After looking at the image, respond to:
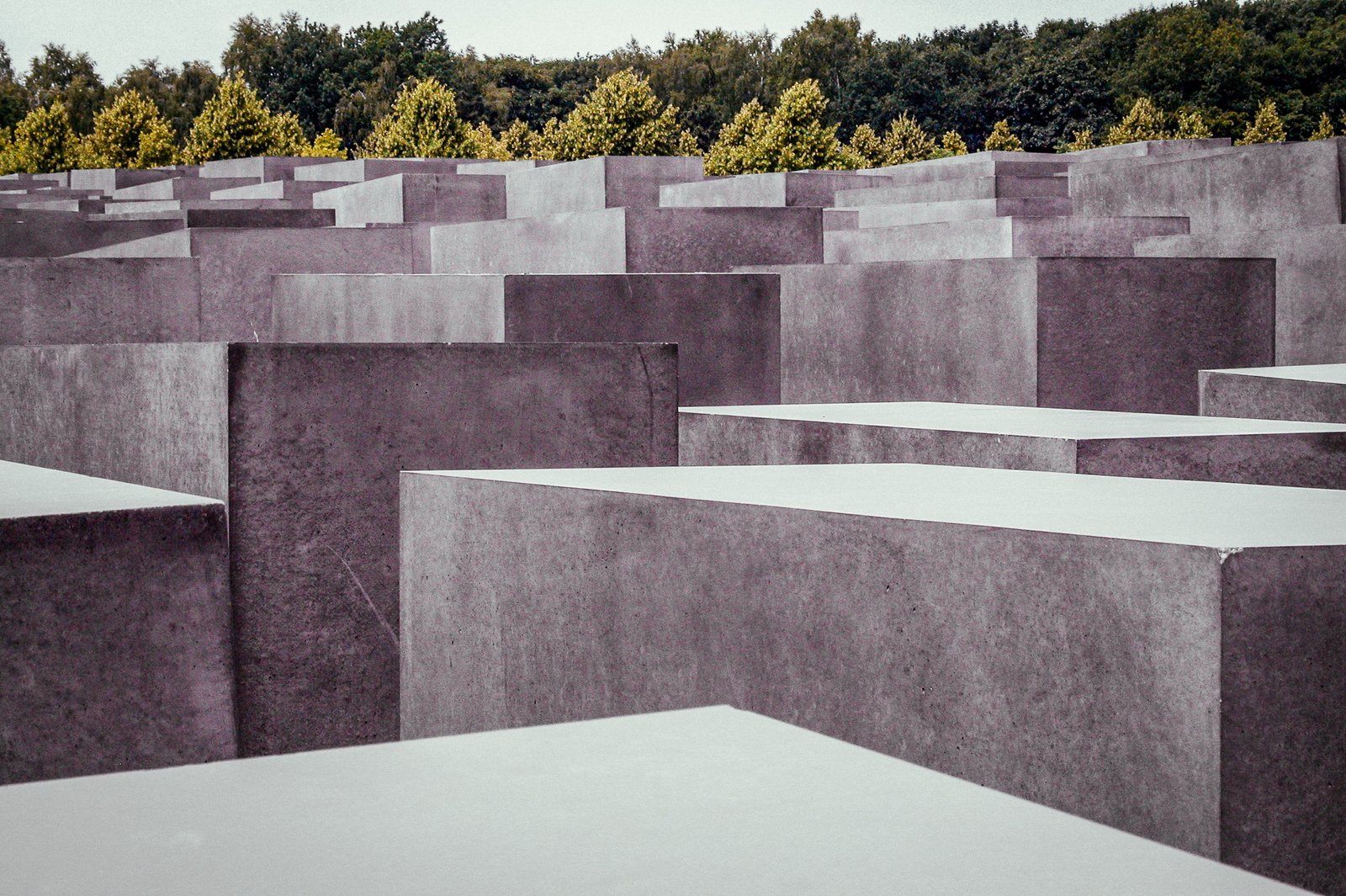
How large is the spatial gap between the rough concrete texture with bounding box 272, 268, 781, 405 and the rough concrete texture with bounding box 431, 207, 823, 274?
59.5 inches

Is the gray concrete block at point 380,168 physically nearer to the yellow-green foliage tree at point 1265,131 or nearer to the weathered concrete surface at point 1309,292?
the weathered concrete surface at point 1309,292

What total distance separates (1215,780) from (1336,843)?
284 mm

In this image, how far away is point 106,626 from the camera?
4.03 metres

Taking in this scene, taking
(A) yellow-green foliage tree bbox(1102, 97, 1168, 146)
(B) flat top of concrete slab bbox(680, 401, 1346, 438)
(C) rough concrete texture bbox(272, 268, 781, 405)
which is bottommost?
(B) flat top of concrete slab bbox(680, 401, 1346, 438)

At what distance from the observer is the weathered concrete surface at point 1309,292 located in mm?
8016

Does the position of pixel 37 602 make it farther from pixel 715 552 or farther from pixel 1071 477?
pixel 1071 477

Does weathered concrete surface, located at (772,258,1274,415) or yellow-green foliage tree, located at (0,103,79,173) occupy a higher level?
yellow-green foliage tree, located at (0,103,79,173)

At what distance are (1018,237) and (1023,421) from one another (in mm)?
4758

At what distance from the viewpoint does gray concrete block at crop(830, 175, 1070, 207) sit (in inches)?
591

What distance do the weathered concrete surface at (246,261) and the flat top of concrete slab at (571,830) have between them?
805 centimetres

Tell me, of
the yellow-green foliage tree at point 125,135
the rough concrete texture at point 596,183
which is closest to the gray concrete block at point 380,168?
the rough concrete texture at point 596,183

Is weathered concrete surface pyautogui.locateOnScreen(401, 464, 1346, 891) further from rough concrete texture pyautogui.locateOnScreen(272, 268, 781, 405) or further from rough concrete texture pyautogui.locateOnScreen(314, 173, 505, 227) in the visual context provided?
rough concrete texture pyautogui.locateOnScreen(314, 173, 505, 227)

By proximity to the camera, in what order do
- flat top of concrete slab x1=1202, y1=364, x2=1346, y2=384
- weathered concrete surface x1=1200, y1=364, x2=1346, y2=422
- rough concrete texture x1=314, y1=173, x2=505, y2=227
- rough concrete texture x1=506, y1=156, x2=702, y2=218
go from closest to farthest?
weathered concrete surface x1=1200, y1=364, x2=1346, y2=422 → flat top of concrete slab x1=1202, y1=364, x2=1346, y2=384 → rough concrete texture x1=506, y1=156, x2=702, y2=218 → rough concrete texture x1=314, y1=173, x2=505, y2=227

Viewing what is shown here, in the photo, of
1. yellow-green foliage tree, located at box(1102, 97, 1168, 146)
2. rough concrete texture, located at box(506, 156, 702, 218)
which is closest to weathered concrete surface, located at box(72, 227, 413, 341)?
rough concrete texture, located at box(506, 156, 702, 218)
